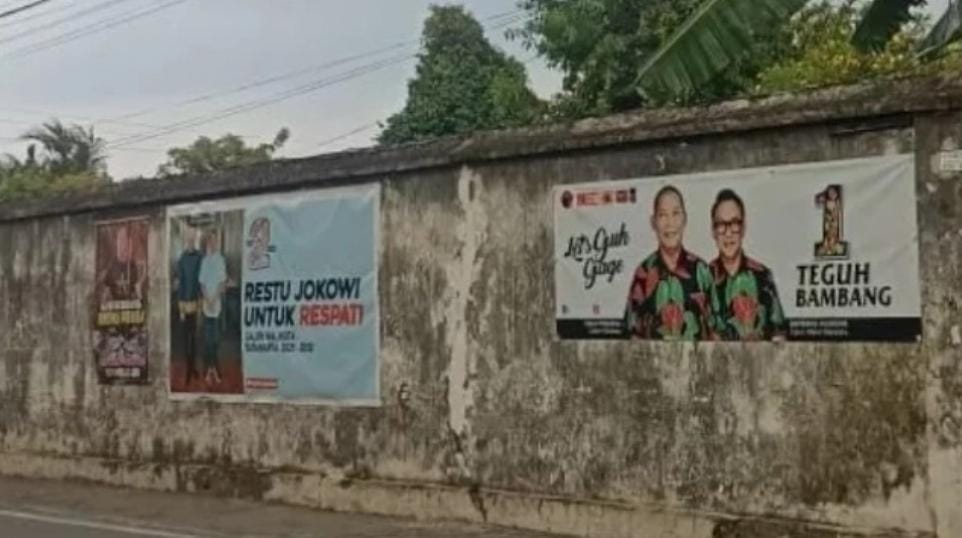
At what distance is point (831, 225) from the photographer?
31.5 ft

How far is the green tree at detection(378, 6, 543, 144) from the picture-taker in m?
32.9

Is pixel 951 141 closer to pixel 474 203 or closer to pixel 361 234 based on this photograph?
pixel 474 203

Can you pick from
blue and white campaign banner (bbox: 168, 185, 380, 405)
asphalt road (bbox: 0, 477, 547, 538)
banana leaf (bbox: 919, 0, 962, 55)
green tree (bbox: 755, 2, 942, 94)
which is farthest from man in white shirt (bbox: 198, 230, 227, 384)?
banana leaf (bbox: 919, 0, 962, 55)

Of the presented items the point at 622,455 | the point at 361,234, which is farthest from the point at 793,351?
the point at 361,234

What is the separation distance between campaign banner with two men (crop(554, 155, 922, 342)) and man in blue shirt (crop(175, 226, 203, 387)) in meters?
4.75

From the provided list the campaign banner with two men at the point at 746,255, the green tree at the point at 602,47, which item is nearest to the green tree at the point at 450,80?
the green tree at the point at 602,47

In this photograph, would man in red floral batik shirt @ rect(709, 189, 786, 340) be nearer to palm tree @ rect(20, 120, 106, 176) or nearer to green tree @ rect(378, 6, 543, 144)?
green tree @ rect(378, 6, 543, 144)

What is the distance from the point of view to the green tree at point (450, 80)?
32875mm

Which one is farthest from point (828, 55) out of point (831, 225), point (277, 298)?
point (831, 225)

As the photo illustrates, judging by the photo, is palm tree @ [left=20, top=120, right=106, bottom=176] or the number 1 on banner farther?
palm tree @ [left=20, top=120, right=106, bottom=176]

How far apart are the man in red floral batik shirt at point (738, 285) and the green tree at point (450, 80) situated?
798 inches

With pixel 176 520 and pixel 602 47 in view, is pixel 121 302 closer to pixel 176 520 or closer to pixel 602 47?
pixel 176 520

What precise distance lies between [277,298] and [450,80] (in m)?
20.8

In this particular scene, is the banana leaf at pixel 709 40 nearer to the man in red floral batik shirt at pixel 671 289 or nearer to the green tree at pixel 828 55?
the man in red floral batik shirt at pixel 671 289
